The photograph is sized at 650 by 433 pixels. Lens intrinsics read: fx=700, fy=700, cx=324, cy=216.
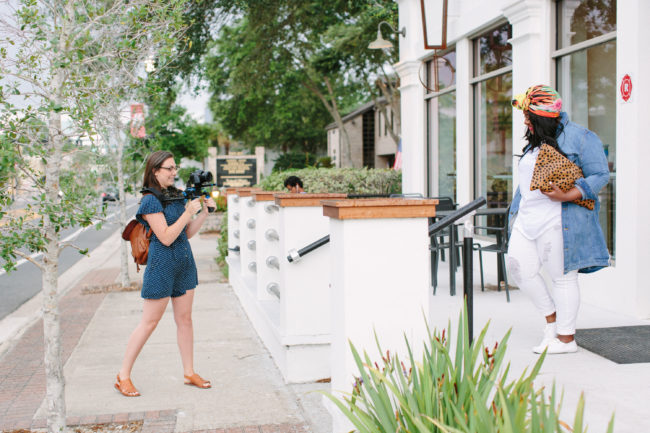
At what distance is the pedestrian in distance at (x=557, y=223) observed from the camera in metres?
4.52

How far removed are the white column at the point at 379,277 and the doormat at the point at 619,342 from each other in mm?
1611

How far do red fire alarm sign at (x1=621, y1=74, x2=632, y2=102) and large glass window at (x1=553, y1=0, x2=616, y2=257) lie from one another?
0.57 metres

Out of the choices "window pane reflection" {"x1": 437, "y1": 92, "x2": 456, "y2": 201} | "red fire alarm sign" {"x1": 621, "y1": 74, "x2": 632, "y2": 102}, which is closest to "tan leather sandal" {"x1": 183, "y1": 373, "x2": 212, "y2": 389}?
"red fire alarm sign" {"x1": 621, "y1": 74, "x2": 632, "y2": 102}

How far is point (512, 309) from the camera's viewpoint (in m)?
6.50

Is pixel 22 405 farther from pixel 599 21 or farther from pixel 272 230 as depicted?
pixel 599 21

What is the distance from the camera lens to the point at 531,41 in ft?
25.0

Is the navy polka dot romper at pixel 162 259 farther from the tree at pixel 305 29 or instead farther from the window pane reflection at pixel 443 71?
the tree at pixel 305 29

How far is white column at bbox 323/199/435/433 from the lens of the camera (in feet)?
12.2

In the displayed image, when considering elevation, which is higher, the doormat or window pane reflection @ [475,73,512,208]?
window pane reflection @ [475,73,512,208]

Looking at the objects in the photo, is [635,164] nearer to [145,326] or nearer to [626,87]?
[626,87]

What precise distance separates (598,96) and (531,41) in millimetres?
1077

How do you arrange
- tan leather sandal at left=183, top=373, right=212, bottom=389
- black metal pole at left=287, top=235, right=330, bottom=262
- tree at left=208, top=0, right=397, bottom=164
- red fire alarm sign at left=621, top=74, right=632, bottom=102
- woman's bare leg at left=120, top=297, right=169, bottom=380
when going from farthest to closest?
1. tree at left=208, top=0, right=397, bottom=164
2. red fire alarm sign at left=621, top=74, right=632, bottom=102
3. tan leather sandal at left=183, top=373, right=212, bottom=389
4. black metal pole at left=287, top=235, right=330, bottom=262
5. woman's bare leg at left=120, top=297, right=169, bottom=380

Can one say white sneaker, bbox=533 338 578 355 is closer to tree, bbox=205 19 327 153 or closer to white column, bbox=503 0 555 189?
white column, bbox=503 0 555 189

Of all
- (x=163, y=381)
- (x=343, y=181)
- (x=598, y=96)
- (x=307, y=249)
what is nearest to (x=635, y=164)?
(x=598, y=96)
